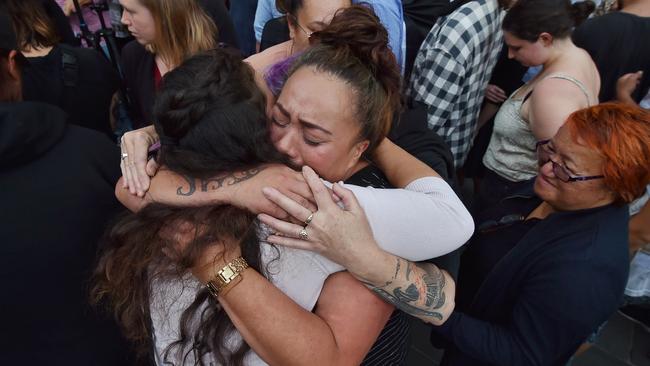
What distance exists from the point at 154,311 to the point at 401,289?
65 centimetres

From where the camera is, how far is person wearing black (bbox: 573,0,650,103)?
2666 mm

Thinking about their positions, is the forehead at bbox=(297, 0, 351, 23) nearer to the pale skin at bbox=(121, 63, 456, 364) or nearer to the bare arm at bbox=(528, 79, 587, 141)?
the pale skin at bbox=(121, 63, 456, 364)

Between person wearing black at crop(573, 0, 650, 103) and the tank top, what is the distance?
84cm

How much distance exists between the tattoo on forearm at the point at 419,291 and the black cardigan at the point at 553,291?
17.2 inches

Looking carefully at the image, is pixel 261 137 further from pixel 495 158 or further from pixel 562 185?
pixel 495 158

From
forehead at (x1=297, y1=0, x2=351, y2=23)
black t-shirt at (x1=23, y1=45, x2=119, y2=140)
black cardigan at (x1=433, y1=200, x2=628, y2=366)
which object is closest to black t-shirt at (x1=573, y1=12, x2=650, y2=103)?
black cardigan at (x1=433, y1=200, x2=628, y2=366)

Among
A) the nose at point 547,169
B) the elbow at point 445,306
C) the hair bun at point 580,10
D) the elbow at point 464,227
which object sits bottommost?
the elbow at point 445,306

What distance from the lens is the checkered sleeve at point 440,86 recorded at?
8.09 ft

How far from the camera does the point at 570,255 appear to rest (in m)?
1.39

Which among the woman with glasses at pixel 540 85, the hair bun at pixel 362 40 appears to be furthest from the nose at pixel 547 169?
the hair bun at pixel 362 40

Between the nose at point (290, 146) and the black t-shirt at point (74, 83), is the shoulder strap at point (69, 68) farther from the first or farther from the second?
the nose at point (290, 146)

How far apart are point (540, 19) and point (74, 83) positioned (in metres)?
2.56

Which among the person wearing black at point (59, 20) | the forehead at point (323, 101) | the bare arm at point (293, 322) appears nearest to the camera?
the bare arm at point (293, 322)

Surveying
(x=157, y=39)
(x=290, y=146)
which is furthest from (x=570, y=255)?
(x=157, y=39)
